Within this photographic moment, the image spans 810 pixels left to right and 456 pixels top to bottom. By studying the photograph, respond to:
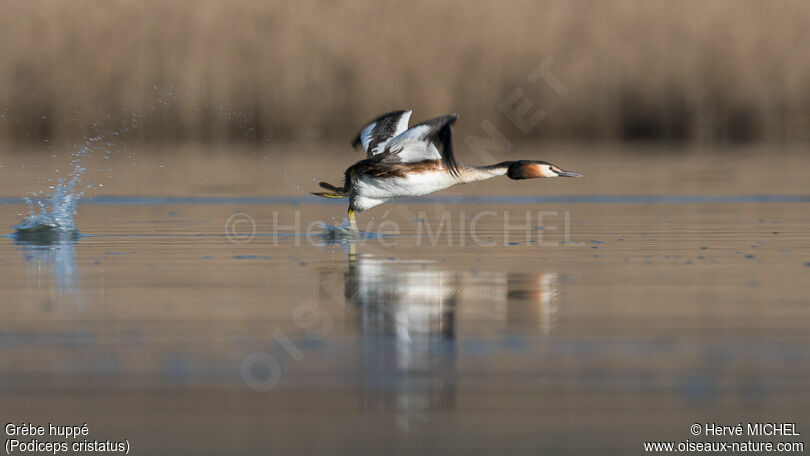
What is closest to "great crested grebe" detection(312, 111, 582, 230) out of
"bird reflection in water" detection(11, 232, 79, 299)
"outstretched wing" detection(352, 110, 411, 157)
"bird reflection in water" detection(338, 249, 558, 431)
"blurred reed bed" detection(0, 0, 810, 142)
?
"outstretched wing" detection(352, 110, 411, 157)

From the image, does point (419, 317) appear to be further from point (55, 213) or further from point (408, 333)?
point (55, 213)

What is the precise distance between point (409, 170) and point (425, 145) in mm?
361

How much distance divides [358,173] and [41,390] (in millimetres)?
7523

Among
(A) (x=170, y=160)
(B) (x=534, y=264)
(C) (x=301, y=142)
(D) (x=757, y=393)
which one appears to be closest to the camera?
(D) (x=757, y=393)

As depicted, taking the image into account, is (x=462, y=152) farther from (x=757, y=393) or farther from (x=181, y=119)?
(x=757, y=393)

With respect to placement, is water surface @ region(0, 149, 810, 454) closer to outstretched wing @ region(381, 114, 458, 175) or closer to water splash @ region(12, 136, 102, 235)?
water splash @ region(12, 136, 102, 235)

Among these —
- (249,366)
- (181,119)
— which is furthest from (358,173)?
(181,119)

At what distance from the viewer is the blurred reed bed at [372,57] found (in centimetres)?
2467

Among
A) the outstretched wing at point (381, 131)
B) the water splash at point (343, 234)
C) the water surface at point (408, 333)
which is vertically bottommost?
A: the water surface at point (408, 333)

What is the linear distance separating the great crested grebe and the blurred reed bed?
11.7m

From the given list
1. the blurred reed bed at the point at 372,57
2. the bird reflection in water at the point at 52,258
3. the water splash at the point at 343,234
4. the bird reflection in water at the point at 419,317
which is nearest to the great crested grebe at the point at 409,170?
the water splash at the point at 343,234

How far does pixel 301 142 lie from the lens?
A: 92.7ft

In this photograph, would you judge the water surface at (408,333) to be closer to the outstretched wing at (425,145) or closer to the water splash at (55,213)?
the water splash at (55,213)

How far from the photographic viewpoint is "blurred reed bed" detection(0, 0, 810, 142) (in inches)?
971
